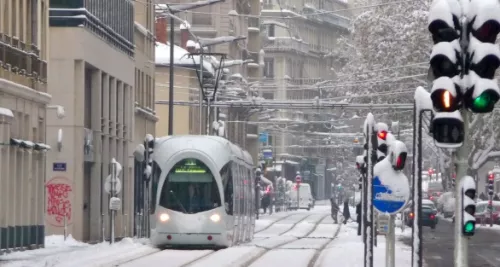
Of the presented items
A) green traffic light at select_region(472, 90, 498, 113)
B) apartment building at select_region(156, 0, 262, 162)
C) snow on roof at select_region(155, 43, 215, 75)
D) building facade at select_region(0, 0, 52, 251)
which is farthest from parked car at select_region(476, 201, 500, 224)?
green traffic light at select_region(472, 90, 498, 113)

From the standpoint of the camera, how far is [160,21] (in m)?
94.6

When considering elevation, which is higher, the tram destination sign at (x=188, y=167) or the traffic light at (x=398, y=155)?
the traffic light at (x=398, y=155)

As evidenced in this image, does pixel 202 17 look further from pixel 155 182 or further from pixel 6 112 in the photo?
pixel 6 112

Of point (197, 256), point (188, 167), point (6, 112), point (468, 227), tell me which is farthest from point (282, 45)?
point (468, 227)

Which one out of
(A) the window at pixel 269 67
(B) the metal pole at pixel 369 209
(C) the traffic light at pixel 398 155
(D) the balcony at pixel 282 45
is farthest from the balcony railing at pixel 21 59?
(D) the balcony at pixel 282 45

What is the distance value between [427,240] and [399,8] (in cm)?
2072

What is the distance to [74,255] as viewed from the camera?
3966 centimetres

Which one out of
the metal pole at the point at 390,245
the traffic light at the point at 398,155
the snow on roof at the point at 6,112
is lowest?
the metal pole at the point at 390,245

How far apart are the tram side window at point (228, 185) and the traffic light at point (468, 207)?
28.7 metres

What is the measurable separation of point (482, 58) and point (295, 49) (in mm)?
157764

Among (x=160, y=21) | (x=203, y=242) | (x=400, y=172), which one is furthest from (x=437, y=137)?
(x=160, y=21)

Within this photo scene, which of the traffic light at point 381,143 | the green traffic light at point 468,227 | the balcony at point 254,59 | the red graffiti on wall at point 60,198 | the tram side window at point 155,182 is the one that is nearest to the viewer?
the green traffic light at point 468,227

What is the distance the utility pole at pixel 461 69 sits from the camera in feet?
51.8

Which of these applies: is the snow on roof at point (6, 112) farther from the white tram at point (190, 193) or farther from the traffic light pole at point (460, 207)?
the traffic light pole at point (460, 207)
